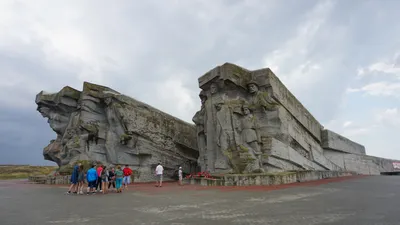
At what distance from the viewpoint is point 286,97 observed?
58.7 ft

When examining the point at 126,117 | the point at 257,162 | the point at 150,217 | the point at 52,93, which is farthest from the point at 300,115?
the point at 52,93

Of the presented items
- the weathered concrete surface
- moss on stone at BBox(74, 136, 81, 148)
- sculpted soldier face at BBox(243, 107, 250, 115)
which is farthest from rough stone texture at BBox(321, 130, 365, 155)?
moss on stone at BBox(74, 136, 81, 148)

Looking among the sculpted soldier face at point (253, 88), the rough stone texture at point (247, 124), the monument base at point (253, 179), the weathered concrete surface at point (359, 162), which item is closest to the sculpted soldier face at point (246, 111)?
the rough stone texture at point (247, 124)

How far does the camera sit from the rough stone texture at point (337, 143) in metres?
21.2

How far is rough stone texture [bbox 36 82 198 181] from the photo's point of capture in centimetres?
2055

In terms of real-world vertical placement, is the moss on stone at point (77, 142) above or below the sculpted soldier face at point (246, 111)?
below

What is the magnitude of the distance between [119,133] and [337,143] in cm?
1676

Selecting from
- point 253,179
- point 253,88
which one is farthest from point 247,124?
point 253,179

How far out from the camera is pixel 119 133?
21.1 metres

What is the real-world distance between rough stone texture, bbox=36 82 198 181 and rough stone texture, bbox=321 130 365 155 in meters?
10.1

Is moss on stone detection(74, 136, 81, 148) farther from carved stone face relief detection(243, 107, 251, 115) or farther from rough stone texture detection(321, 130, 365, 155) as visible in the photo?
rough stone texture detection(321, 130, 365, 155)

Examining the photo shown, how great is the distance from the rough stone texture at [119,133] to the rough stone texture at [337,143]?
10109 millimetres

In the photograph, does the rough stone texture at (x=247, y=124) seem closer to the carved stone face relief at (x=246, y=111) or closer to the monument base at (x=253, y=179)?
the carved stone face relief at (x=246, y=111)

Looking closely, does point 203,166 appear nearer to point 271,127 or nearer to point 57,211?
point 271,127
